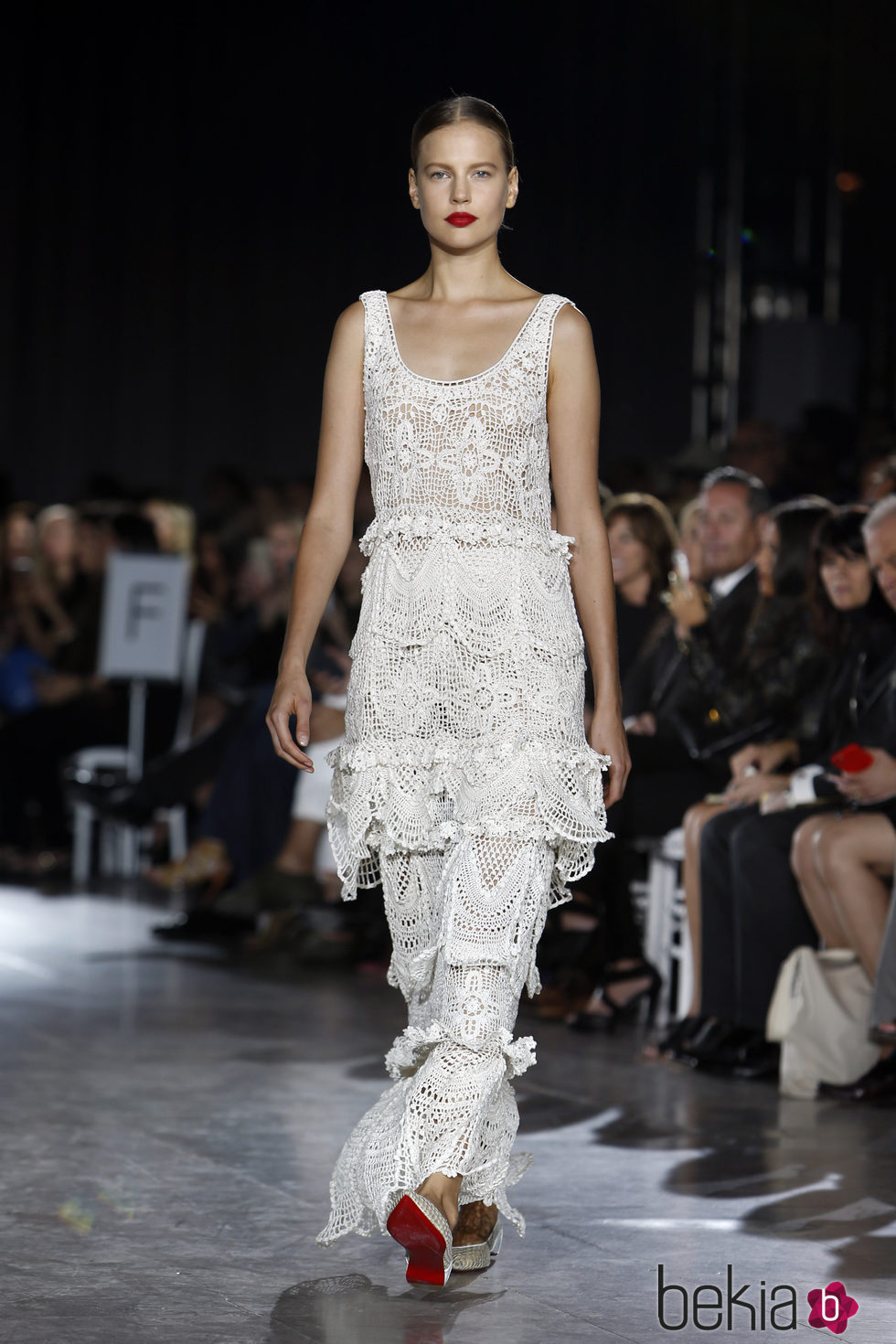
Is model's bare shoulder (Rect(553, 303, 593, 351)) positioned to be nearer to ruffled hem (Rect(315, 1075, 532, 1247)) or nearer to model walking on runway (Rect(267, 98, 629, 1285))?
model walking on runway (Rect(267, 98, 629, 1285))

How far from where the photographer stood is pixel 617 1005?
4.48m

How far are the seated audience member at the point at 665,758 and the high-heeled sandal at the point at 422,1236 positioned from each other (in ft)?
6.88

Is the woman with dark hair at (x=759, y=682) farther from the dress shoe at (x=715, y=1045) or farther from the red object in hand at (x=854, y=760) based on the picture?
Answer: the red object in hand at (x=854, y=760)

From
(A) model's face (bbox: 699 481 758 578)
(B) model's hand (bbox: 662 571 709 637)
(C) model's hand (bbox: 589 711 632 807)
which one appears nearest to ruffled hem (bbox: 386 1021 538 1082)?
(C) model's hand (bbox: 589 711 632 807)

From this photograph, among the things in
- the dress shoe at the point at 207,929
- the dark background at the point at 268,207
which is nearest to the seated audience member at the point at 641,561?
the dress shoe at the point at 207,929

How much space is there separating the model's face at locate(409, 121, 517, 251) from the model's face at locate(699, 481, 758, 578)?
8.57ft

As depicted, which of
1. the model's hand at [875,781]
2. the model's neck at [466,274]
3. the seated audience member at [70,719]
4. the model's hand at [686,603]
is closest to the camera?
the model's neck at [466,274]

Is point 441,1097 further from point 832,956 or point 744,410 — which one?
point 744,410

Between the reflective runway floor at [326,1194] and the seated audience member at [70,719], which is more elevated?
the seated audience member at [70,719]

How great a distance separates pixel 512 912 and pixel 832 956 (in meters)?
1.58

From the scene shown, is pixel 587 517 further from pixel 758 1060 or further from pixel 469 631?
pixel 758 1060

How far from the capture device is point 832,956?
379 cm

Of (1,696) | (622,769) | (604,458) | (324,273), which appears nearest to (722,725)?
(622,769)

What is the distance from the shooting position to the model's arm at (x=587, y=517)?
8.07ft
